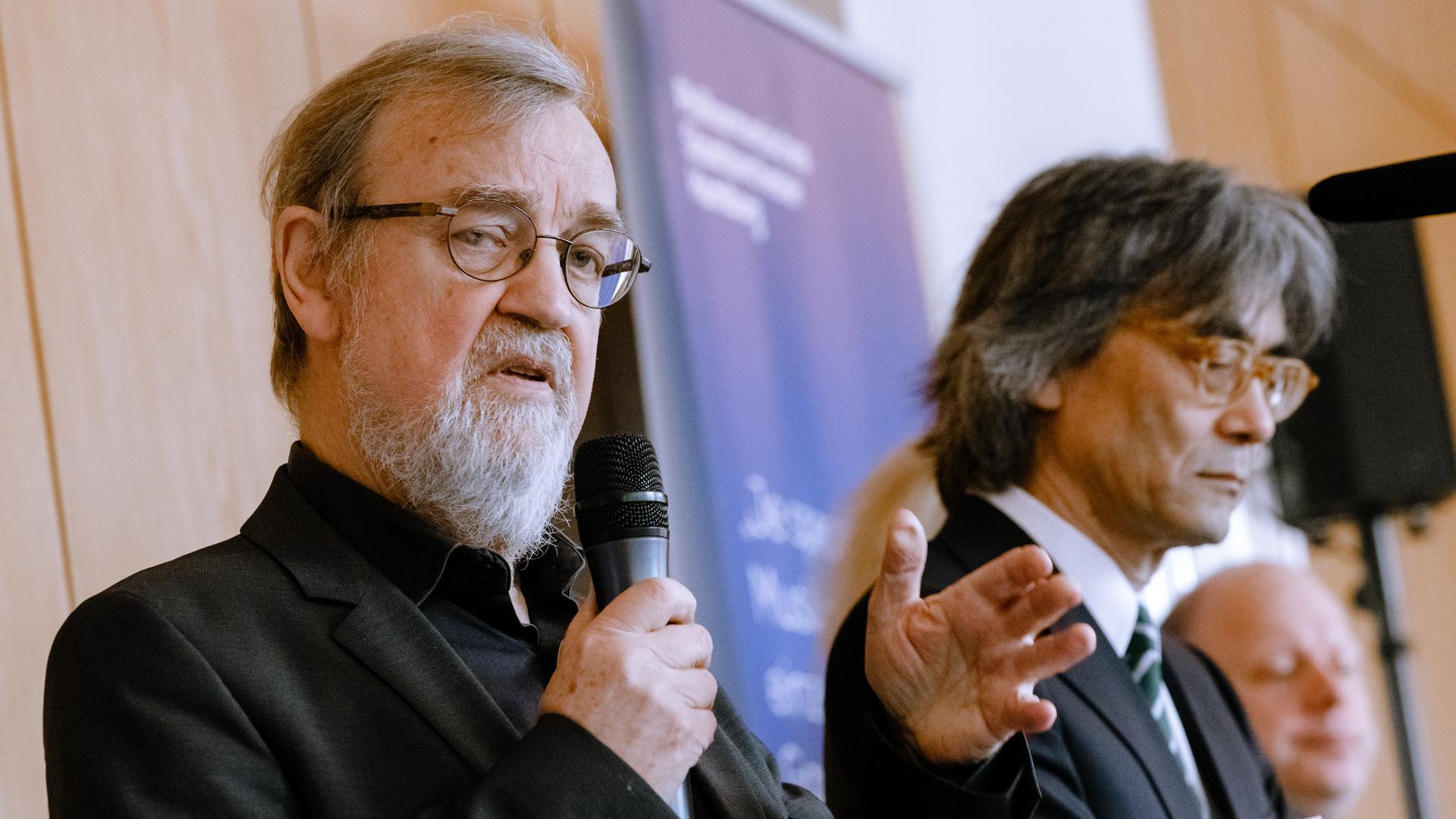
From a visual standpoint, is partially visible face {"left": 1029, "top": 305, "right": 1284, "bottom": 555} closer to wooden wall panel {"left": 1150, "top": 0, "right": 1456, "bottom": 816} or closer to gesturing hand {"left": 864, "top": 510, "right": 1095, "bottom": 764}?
gesturing hand {"left": 864, "top": 510, "right": 1095, "bottom": 764}

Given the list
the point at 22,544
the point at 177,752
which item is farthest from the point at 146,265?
the point at 177,752

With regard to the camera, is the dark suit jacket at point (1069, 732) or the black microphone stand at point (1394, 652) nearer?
the dark suit jacket at point (1069, 732)

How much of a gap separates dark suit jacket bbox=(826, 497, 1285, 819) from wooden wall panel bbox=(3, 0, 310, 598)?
1.12 metres

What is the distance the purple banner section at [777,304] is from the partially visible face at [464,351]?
139 cm

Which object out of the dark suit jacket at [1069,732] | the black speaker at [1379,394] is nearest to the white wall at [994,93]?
the black speaker at [1379,394]

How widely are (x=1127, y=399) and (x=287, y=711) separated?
1570 mm

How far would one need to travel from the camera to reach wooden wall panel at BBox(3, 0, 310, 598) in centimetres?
254

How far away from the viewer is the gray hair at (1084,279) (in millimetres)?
2703

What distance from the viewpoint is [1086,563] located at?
2.61m

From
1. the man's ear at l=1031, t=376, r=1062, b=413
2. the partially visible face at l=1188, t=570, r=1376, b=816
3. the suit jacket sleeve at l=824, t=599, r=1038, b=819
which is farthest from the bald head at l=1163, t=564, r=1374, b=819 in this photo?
the suit jacket sleeve at l=824, t=599, r=1038, b=819

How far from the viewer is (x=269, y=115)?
2967 millimetres

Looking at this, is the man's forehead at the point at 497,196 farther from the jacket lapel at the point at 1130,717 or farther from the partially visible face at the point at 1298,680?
the partially visible face at the point at 1298,680

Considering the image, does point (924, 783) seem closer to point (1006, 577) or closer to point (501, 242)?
point (1006, 577)

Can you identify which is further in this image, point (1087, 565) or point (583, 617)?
point (1087, 565)
